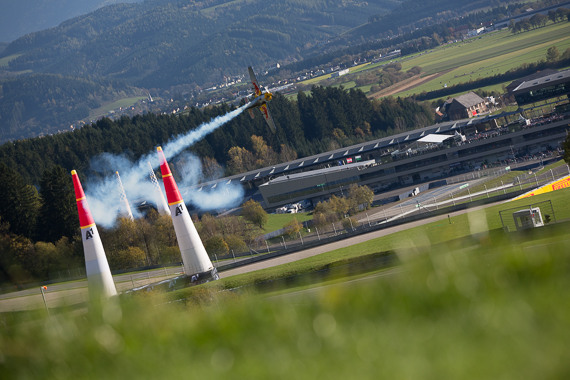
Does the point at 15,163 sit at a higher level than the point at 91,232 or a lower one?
higher

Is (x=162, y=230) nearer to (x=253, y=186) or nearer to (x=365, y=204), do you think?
(x=365, y=204)

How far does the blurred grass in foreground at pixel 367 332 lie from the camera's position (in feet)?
20.1

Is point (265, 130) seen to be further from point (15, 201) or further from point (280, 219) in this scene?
point (15, 201)

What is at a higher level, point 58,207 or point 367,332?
point 58,207

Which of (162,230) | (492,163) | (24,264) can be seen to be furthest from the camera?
(492,163)

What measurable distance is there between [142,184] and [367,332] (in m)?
96.8

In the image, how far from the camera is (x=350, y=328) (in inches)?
276

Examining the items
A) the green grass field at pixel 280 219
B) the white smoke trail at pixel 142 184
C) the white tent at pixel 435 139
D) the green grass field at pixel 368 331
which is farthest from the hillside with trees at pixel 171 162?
the green grass field at pixel 368 331

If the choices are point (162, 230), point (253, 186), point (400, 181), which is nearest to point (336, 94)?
point (253, 186)

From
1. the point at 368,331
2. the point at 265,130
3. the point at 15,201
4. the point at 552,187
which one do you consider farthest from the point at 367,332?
the point at 265,130

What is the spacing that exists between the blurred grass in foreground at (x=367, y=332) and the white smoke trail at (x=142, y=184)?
2534 inches

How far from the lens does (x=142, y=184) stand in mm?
100750

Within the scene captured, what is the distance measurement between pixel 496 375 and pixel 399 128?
155 m

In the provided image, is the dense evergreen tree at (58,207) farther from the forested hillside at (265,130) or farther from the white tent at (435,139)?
the white tent at (435,139)
